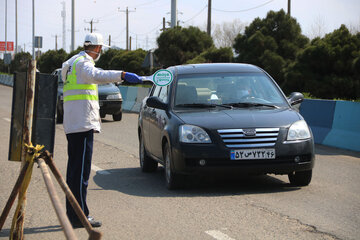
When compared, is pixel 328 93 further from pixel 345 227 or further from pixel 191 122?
pixel 345 227

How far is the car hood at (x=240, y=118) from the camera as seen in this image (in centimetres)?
814

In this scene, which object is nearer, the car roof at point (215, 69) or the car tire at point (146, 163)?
the car roof at point (215, 69)

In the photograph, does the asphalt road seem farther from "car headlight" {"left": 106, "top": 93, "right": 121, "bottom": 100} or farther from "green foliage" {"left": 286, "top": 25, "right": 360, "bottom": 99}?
"green foliage" {"left": 286, "top": 25, "right": 360, "bottom": 99}

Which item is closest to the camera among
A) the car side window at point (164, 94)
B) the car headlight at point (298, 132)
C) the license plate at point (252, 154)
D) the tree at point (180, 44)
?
the license plate at point (252, 154)

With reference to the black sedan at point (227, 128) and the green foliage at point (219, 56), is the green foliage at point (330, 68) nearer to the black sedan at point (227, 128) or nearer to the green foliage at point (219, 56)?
the green foliage at point (219, 56)

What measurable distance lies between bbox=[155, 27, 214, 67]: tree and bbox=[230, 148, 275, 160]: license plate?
30.7 meters

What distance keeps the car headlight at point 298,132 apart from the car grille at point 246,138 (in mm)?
267

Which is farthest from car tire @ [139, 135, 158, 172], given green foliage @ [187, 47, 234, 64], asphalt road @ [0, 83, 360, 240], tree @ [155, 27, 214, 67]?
tree @ [155, 27, 214, 67]

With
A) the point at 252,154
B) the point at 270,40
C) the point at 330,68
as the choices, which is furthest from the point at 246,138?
the point at 270,40

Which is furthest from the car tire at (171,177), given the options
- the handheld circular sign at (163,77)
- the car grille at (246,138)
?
the handheld circular sign at (163,77)

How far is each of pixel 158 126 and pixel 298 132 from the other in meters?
1.96

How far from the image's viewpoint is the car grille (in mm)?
8008

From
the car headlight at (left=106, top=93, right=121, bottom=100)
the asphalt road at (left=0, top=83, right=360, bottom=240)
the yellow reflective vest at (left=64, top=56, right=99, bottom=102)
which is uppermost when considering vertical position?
the yellow reflective vest at (left=64, top=56, right=99, bottom=102)

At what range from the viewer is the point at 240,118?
829cm
